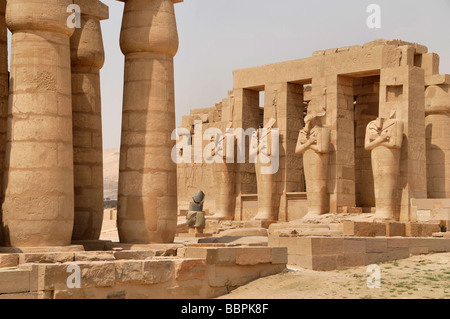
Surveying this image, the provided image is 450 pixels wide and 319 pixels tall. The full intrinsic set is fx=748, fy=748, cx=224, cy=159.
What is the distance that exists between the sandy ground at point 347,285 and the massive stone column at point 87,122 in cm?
446

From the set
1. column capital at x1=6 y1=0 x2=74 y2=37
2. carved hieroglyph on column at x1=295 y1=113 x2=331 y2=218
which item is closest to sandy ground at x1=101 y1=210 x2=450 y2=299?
column capital at x1=6 y1=0 x2=74 y2=37

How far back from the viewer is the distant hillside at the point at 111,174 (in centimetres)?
9854

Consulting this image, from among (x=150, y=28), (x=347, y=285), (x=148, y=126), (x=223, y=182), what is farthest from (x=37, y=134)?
(x=223, y=182)

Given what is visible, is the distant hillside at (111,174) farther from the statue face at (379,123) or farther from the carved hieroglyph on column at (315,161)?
the statue face at (379,123)

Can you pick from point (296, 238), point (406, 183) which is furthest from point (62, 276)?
point (406, 183)

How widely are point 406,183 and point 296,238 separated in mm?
12602

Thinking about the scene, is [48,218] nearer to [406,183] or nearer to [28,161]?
[28,161]

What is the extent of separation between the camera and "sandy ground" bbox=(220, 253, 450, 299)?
1160 cm

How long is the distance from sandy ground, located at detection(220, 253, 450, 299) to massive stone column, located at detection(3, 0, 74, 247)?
3.16 metres

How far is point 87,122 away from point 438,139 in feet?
57.1

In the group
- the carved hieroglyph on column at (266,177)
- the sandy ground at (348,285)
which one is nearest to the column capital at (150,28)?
the sandy ground at (348,285)
